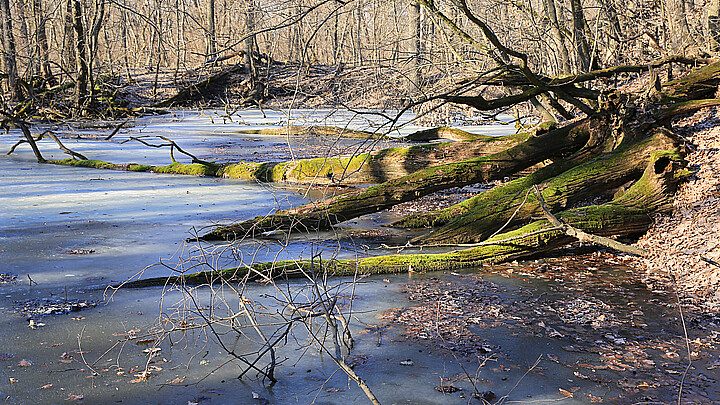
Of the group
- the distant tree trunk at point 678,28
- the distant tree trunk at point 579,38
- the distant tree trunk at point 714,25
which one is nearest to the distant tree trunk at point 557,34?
the distant tree trunk at point 579,38

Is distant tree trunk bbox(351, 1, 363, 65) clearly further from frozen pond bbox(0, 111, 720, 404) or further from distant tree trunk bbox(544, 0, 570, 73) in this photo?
frozen pond bbox(0, 111, 720, 404)

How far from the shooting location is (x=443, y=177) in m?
8.52

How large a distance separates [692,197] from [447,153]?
3715 mm

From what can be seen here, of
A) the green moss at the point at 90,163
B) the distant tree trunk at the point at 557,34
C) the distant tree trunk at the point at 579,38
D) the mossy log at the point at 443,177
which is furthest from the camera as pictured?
the green moss at the point at 90,163

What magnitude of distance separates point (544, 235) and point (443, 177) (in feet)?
6.66

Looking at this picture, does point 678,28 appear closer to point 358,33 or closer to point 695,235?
point 695,235

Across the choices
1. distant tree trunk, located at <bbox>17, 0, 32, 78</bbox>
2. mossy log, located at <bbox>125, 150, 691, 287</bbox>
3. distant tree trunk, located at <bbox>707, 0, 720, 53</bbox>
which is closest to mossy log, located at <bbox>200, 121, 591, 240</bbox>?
mossy log, located at <bbox>125, 150, 691, 287</bbox>

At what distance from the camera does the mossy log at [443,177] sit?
8.27 m

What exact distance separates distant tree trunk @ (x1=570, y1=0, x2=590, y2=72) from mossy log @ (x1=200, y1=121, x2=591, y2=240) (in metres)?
3.18

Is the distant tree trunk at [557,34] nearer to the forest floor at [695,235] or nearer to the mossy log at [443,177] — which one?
Answer: the mossy log at [443,177]

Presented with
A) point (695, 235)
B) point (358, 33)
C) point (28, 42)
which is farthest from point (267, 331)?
point (358, 33)

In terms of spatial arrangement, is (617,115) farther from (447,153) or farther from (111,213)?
(111,213)

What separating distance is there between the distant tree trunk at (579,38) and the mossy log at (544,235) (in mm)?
4410

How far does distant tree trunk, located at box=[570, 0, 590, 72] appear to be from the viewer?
1122cm
